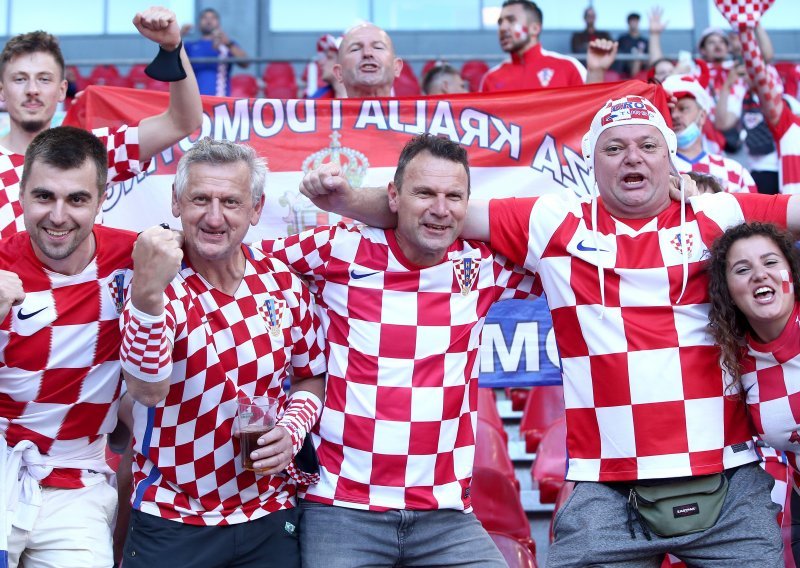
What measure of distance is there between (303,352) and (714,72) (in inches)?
271

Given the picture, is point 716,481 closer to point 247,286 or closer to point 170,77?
point 247,286

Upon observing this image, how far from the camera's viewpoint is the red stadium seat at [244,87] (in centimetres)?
1216

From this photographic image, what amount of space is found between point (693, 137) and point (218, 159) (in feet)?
11.1

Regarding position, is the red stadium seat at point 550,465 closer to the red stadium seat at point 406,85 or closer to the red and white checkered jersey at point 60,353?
the red and white checkered jersey at point 60,353

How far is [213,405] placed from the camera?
2.99 m

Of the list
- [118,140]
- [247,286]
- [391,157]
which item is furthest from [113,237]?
[391,157]

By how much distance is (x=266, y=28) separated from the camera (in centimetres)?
1453

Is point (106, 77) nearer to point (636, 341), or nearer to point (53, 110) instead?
point (53, 110)

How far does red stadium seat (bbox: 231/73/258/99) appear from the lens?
12164mm

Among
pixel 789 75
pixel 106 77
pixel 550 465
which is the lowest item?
pixel 550 465

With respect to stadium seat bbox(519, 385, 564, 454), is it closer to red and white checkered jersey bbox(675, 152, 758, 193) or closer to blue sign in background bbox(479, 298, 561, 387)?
blue sign in background bbox(479, 298, 561, 387)

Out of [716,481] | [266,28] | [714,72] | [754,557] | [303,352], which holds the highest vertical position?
[266,28]

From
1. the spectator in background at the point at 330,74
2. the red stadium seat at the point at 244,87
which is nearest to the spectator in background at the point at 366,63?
the spectator in background at the point at 330,74

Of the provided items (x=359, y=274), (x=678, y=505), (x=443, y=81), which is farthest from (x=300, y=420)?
(x=443, y=81)
